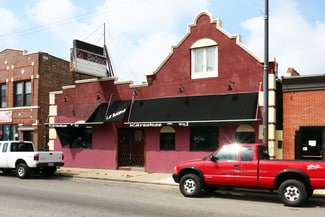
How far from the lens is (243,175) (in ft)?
36.6

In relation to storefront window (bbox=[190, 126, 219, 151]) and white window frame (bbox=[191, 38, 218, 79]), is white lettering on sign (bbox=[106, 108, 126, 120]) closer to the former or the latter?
storefront window (bbox=[190, 126, 219, 151])

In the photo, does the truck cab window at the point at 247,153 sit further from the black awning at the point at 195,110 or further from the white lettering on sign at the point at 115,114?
the white lettering on sign at the point at 115,114

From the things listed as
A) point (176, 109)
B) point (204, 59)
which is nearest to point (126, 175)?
point (176, 109)

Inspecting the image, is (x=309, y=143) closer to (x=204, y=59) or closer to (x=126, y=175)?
(x=204, y=59)

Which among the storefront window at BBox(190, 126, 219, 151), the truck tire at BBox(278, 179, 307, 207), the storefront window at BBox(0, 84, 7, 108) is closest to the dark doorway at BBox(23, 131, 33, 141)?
the storefront window at BBox(0, 84, 7, 108)

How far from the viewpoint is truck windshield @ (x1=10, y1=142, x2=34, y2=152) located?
18.4 m

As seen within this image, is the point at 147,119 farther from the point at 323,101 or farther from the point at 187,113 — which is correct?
the point at 323,101

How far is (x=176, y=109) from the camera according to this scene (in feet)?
59.2

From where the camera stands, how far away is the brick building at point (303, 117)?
50.9 feet

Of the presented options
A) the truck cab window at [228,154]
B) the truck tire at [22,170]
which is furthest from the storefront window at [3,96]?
the truck cab window at [228,154]

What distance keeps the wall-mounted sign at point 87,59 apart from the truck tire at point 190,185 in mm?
10825

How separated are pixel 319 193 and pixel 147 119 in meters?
8.67

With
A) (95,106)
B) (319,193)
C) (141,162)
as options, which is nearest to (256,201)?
(319,193)

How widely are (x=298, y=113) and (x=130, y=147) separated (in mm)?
8817
